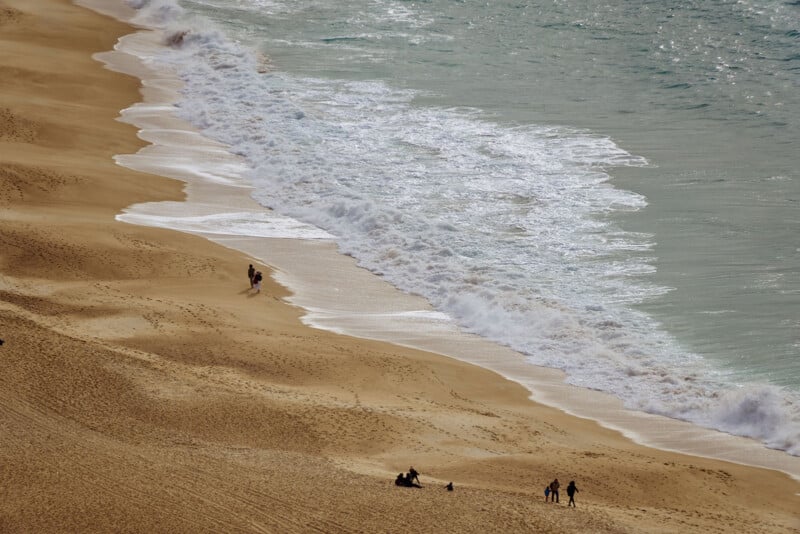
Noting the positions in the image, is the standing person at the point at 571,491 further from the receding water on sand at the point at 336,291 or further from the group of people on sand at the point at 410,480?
the receding water on sand at the point at 336,291

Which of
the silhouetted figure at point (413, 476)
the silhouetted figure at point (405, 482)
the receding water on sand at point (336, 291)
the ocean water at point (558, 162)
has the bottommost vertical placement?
the silhouetted figure at point (405, 482)

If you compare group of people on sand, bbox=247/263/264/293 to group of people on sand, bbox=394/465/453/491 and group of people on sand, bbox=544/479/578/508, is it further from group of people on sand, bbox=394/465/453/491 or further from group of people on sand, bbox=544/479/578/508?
group of people on sand, bbox=544/479/578/508

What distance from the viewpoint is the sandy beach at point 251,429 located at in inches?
723

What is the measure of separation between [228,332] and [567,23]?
32.2 meters

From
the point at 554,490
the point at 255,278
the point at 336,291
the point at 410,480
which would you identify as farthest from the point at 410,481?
the point at 336,291

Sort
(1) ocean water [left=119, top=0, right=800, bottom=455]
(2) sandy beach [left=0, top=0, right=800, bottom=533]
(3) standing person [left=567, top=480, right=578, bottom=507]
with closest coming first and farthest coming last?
(2) sandy beach [left=0, top=0, right=800, bottom=533] < (3) standing person [left=567, top=480, right=578, bottom=507] < (1) ocean water [left=119, top=0, right=800, bottom=455]

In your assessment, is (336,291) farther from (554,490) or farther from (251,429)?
(554,490)

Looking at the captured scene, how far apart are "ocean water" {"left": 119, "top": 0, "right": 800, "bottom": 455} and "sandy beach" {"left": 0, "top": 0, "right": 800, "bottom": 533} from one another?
2.82 meters

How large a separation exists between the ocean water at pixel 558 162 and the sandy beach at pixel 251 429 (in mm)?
2822

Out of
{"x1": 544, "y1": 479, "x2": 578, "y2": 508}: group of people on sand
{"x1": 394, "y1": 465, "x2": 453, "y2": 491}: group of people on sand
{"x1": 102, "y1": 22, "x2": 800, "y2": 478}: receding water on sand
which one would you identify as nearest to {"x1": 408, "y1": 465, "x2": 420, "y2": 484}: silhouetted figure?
{"x1": 394, "y1": 465, "x2": 453, "y2": 491}: group of people on sand

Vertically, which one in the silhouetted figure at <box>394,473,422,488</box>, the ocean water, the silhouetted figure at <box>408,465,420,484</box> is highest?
the ocean water

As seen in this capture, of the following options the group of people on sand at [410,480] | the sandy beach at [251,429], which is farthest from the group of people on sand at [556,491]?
the group of people on sand at [410,480]

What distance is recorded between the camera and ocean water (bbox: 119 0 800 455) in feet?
86.7

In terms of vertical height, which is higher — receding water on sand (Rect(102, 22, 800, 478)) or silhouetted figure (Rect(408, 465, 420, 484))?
receding water on sand (Rect(102, 22, 800, 478))
